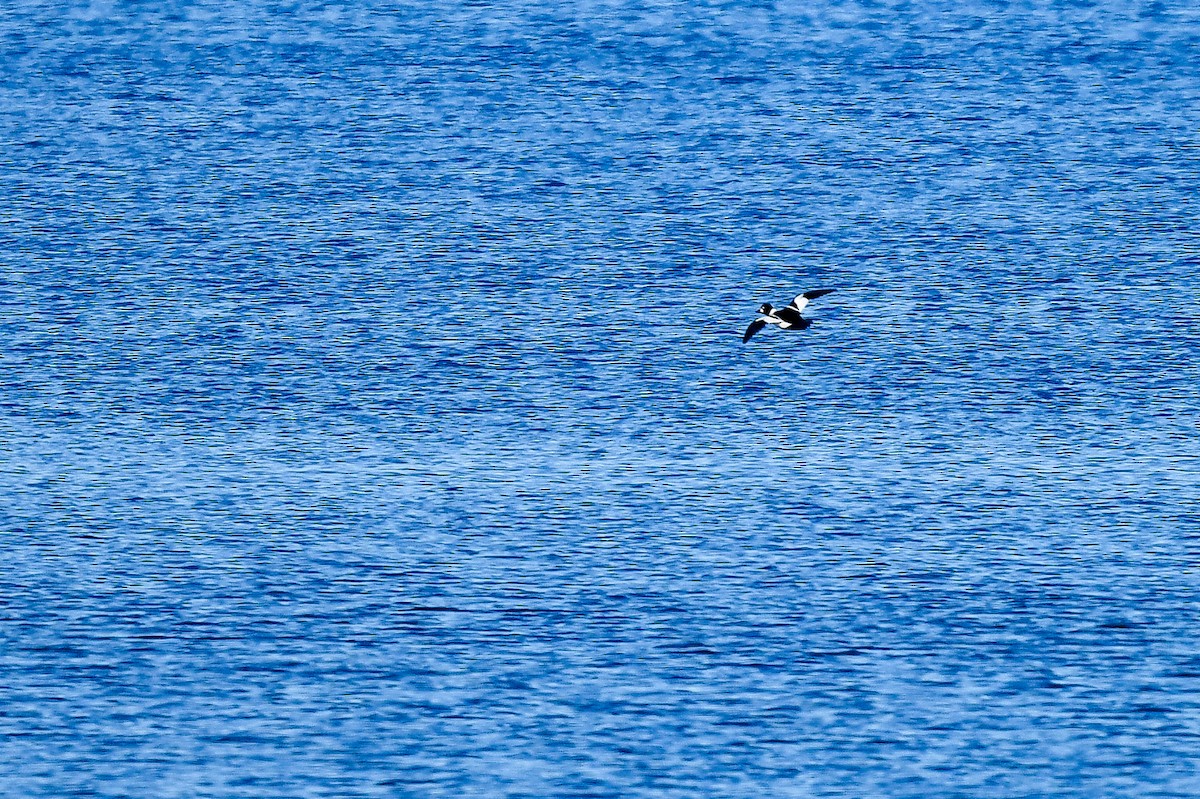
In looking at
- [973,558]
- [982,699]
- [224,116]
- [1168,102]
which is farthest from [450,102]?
[982,699]

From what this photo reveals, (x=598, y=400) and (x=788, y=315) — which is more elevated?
(x=788, y=315)

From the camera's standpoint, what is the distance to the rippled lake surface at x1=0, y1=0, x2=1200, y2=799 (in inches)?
1182

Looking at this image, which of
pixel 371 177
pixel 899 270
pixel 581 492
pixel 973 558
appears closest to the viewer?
pixel 973 558

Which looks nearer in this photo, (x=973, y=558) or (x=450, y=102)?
(x=973, y=558)

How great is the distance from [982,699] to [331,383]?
54.0 feet

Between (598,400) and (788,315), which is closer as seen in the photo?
(598,400)

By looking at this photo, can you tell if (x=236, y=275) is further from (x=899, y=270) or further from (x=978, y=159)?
(x=978, y=159)

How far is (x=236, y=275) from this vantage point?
1971 inches

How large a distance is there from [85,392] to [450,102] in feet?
67.5

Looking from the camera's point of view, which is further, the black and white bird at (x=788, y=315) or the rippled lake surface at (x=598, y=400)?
the black and white bird at (x=788, y=315)

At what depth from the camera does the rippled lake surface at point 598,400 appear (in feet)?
98.5

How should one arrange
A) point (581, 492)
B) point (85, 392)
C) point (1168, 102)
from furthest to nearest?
point (1168, 102) < point (85, 392) < point (581, 492)

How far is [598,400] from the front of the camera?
42.2 m

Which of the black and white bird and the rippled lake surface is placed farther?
the black and white bird
